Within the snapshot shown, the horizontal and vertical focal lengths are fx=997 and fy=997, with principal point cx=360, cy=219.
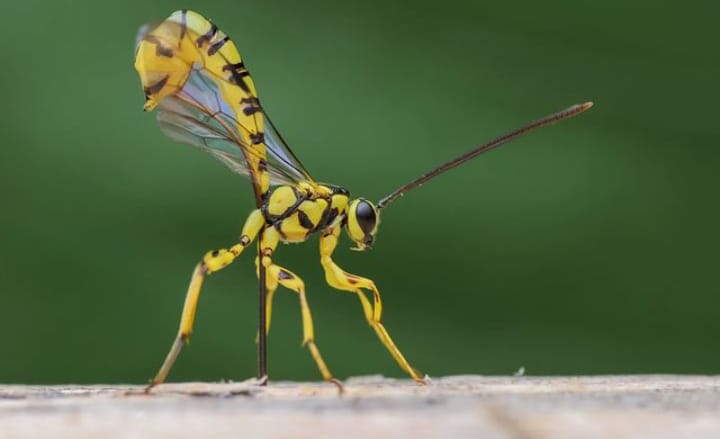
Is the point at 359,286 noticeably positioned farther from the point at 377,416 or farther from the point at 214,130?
the point at 377,416

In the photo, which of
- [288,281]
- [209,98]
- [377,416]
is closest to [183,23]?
[209,98]

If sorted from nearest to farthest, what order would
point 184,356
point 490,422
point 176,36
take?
→ point 490,422 → point 176,36 → point 184,356

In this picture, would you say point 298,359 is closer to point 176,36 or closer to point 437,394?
point 176,36

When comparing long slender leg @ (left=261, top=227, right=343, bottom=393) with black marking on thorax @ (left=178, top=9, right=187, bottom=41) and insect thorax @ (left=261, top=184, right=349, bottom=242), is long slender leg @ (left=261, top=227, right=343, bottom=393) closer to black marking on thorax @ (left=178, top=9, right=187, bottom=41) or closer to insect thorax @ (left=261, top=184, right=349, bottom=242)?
insect thorax @ (left=261, top=184, right=349, bottom=242)

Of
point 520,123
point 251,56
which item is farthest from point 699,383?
point 251,56

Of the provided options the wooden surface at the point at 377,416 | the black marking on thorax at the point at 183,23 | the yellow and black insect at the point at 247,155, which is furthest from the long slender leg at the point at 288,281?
the wooden surface at the point at 377,416

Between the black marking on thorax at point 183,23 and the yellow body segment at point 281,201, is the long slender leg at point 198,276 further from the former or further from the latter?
the black marking on thorax at point 183,23

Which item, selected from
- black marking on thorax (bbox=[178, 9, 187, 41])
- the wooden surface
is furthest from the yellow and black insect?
the wooden surface
